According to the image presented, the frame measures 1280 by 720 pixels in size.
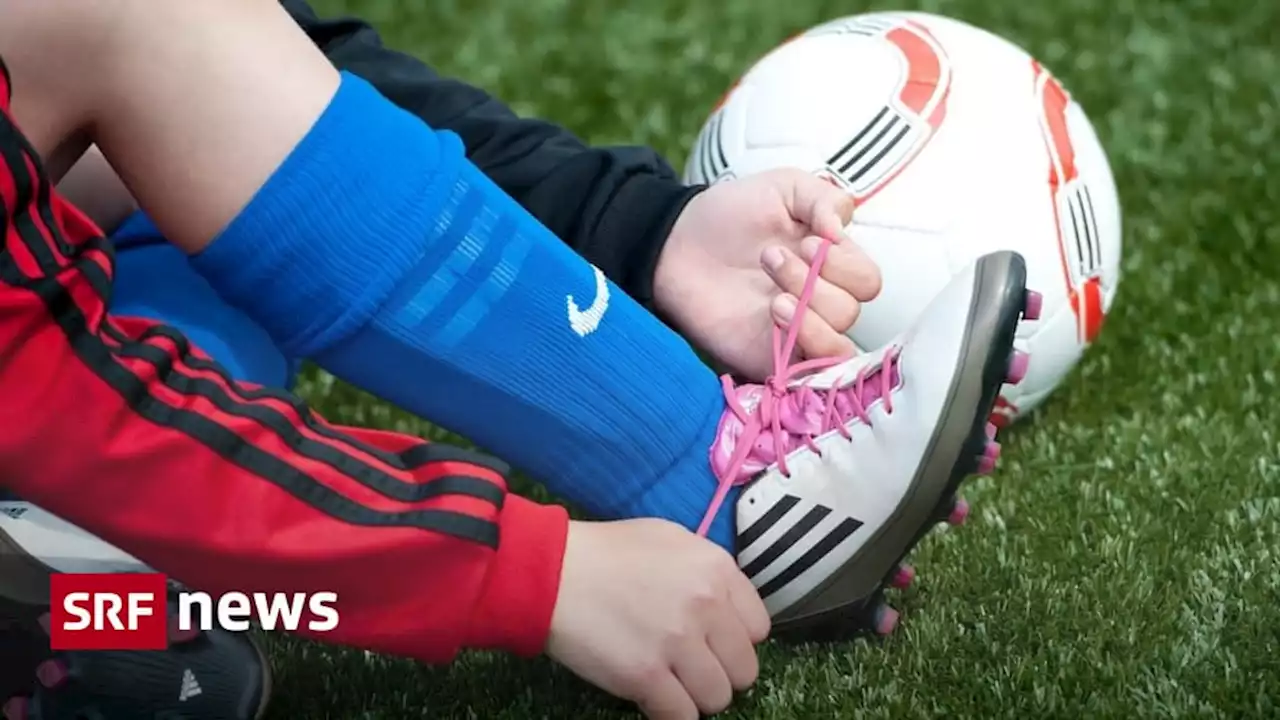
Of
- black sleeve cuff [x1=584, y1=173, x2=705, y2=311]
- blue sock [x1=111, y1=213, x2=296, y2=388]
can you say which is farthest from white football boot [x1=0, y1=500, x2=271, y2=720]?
black sleeve cuff [x1=584, y1=173, x2=705, y2=311]

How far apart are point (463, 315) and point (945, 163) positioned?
0.47 meters

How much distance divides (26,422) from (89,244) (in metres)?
0.10

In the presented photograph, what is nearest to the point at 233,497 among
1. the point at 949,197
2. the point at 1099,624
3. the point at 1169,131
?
the point at 1099,624

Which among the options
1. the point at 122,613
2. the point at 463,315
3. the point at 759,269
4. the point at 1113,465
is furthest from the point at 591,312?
the point at 1113,465

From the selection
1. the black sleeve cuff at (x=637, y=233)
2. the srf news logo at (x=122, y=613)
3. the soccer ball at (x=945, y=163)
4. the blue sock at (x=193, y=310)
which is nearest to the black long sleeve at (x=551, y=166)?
the black sleeve cuff at (x=637, y=233)

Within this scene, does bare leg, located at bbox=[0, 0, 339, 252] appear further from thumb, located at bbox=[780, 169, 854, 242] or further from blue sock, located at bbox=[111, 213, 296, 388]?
thumb, located at bbox=[780, 169, 854, 242]

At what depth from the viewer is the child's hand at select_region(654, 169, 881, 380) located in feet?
3.05

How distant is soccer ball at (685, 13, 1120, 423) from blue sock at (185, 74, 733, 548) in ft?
0.86

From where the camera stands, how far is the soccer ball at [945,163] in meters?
1.07

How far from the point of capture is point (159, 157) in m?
0.73

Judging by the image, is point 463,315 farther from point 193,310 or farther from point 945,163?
point 945,163

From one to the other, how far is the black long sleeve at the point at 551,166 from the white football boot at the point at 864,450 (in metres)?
0.15

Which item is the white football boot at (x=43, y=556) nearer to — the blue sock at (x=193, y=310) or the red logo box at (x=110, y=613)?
the red logo box at (x=110, y=613)

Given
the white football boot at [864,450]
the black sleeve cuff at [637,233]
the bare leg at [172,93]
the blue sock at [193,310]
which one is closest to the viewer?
the bare leg at [172,93]
